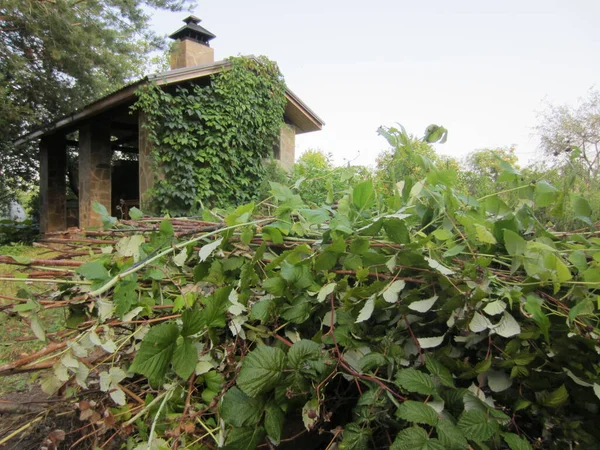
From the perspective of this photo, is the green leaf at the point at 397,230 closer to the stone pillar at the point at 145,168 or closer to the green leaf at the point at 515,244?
the green leaf at the point at 515,244

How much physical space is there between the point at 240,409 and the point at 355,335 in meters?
0.28

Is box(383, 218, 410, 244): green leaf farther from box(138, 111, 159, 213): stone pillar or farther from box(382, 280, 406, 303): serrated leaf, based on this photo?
box(138, 111, 159, 213): stone pillar

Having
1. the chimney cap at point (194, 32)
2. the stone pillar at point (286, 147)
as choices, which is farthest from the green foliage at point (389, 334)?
the chimney cap at point (194, 32)

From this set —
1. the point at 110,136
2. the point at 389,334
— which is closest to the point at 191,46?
the point at 110,136

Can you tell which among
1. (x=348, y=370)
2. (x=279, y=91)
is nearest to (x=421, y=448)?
(x=348, y=370)

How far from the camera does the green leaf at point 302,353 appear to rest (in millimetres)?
757

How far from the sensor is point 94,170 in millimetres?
9109

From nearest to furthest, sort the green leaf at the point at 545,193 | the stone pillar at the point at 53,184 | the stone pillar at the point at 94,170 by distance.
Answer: the green leaf at the point at 545,193, the stone pillar at the point at 94,170, the stone pillar at the point at 53,184

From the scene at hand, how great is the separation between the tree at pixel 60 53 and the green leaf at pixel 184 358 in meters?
11.0

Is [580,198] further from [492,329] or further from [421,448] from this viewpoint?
[421,448]

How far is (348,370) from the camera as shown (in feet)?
2.54

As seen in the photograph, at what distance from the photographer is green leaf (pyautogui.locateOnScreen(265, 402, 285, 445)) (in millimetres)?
743

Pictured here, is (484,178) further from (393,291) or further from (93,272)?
(93,272)

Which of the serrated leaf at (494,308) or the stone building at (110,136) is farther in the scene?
the stone building at (110,136)
